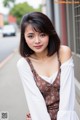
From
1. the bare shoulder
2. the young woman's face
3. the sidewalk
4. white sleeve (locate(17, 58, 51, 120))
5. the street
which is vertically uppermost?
the young woman's face

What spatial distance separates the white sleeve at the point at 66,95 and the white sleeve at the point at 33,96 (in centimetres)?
11

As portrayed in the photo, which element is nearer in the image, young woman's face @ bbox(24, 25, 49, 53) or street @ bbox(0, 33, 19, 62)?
young woman's face @ bbox(24, 25, 49, 53)

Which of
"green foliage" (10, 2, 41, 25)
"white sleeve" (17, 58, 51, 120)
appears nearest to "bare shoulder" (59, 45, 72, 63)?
"white sleeve" (17, 58, 51, 120)

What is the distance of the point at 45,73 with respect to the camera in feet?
8.37

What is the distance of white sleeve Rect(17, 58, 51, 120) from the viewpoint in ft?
8.03

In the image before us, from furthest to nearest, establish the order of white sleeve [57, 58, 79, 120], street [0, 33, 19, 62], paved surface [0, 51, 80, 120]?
street [0, 33, 19, 62] < paved surface [0, 51, 80, 120] < white sleeve [57, 58, 79, 120]

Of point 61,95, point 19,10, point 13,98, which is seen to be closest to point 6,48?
point 13,98

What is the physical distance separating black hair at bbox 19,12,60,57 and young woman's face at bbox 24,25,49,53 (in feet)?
0.09

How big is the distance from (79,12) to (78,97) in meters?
2.56

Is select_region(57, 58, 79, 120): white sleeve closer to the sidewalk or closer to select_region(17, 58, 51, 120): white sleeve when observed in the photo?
select_region(17, 58, 51, 120): white sleeve

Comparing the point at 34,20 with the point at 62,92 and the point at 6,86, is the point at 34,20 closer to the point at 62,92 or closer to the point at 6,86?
the point at 62,92

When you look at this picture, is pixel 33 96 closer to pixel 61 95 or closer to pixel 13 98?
pixel 61 95

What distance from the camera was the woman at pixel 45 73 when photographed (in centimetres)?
245

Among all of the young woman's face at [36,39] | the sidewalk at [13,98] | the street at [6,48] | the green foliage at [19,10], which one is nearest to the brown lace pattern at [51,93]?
the young woman's face at [36,39]
